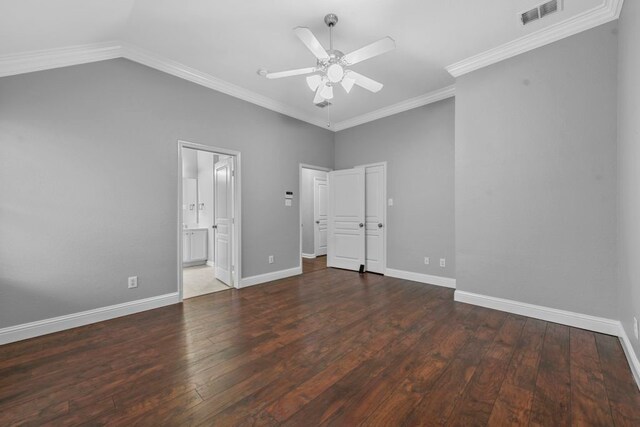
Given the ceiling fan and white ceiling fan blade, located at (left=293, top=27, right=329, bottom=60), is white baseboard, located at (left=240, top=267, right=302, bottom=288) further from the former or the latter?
white ceiling fan blade, located at (left=293, top=27, right=329, bottom=60)

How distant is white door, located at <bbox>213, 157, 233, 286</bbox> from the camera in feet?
14.3

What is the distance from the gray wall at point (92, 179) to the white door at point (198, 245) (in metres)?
2.70

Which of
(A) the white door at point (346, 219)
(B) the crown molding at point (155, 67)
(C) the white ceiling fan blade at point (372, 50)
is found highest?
(B) the crown molding at point (155, 67)

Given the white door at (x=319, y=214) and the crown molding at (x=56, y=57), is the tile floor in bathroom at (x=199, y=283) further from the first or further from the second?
the crown molding at (x=56, y=57)

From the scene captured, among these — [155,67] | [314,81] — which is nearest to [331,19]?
[314,81]

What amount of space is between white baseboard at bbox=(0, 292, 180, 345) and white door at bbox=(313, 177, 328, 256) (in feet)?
13.9

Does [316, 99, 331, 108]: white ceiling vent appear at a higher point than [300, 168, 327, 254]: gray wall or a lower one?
higher

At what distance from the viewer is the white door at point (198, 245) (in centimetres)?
604

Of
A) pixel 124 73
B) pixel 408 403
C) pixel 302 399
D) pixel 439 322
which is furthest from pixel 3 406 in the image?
pixel 439 322

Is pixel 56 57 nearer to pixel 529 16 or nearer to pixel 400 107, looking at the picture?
pixel 400 107

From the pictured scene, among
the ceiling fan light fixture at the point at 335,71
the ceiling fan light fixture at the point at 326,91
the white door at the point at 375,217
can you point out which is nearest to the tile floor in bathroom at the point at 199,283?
the white door at the point at 375,217

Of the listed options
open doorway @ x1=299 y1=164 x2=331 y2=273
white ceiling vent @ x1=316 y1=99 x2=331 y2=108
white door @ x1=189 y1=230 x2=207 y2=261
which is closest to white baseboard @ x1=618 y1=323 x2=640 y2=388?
white ceiling vent @ x1=316 y1=99 x2=331 y2=108

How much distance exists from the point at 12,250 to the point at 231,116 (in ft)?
9.65

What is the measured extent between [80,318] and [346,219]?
14.1 ft
